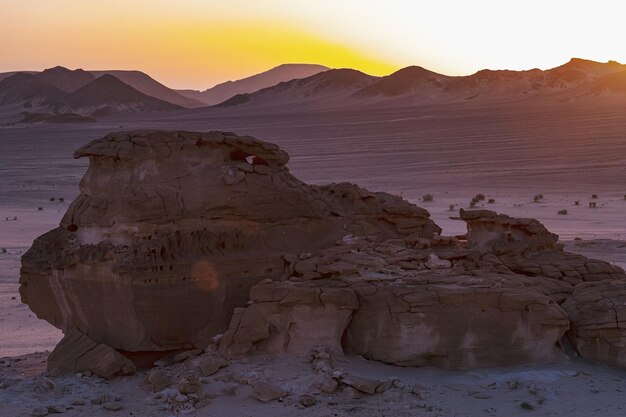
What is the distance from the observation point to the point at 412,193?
34.5m

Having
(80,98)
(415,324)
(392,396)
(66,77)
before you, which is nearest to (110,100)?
(80,98)

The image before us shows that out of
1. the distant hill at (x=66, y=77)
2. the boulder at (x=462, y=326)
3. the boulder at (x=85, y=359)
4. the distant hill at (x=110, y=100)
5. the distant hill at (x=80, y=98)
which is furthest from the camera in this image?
the distant hill at (x=66, y=77)

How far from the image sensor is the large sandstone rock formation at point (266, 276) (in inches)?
311

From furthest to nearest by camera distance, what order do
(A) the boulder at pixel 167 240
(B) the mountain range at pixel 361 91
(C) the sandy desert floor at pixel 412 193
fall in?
(B) the mountain range at pixel 361 91
(A) the boulder at pixel 167 240
(C) the sandy desert floor at pixel 412 193

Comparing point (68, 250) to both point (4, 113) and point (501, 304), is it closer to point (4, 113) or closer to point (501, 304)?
point (501, 304)

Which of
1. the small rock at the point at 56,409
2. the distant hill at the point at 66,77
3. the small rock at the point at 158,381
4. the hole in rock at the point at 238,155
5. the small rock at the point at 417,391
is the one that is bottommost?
the small rock at the point at 56,409

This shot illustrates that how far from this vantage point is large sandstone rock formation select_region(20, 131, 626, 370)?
790 centimetres

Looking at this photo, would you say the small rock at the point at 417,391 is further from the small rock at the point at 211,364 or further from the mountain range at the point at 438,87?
the mountain range at the point at 438,87

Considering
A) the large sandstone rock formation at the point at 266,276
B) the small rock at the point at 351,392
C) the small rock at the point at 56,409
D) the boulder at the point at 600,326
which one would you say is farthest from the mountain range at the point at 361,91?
the small rock at the point at 56,409

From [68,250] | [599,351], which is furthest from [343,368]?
[68,250]

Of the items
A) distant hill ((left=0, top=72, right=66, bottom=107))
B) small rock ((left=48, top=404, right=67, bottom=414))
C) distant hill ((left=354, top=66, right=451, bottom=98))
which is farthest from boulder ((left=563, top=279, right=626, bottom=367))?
distant hill ((left=0, top=72, right=66, bottom=107))

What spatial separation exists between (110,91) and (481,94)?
2389 inches

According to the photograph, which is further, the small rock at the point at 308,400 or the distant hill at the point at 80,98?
the distant hill at the point at 80,98

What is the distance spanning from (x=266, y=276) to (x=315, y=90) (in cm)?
11148
